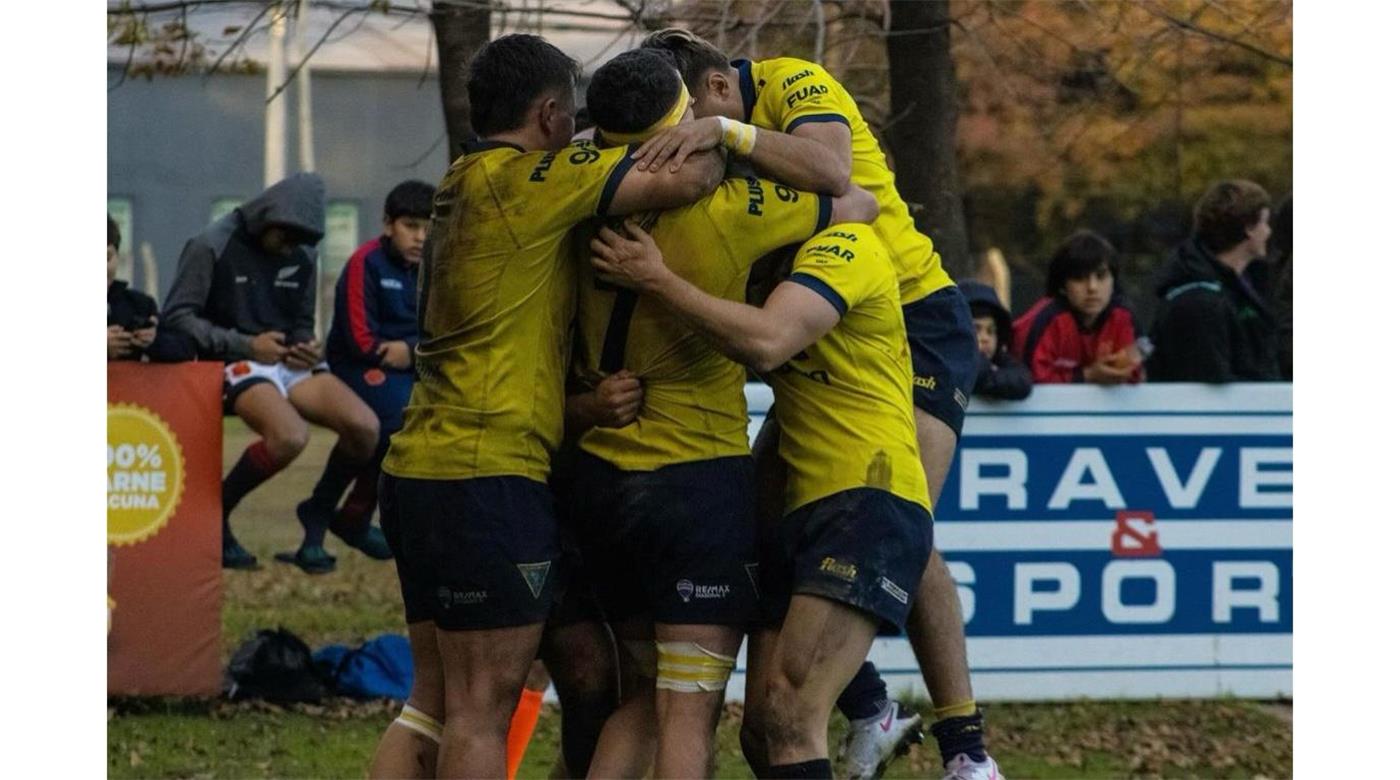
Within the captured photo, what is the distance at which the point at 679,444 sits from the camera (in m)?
5.11

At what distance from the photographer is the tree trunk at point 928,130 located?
396 inches

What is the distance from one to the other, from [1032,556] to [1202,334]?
1330mm

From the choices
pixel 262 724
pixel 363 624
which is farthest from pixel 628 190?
pixel 363 624

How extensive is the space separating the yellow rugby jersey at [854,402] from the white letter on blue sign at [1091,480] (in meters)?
3.63

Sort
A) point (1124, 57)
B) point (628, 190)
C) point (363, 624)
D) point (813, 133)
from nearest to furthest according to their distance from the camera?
1. point (628, 190)
2. point (813, 133)
3. point (363, 624)
4. point (1124, 57)

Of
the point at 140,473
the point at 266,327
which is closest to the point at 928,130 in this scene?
the point at 266,327

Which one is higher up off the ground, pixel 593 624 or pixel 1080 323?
pixel 1080 323

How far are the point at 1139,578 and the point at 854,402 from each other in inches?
158

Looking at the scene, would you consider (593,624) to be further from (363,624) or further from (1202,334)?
(363,624)

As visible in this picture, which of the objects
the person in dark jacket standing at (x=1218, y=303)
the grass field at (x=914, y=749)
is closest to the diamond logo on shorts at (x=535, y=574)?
the grass field at (x=914, y=749)

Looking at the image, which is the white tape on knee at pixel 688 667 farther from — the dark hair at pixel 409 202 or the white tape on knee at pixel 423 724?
the dark hair at pixel 409 202

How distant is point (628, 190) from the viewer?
193 inches

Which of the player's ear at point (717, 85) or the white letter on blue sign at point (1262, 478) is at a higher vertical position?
the player's ear at point (717, 85)

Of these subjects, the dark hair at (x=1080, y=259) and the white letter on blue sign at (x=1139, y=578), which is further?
the dark hair at (x=1080, y=259)
